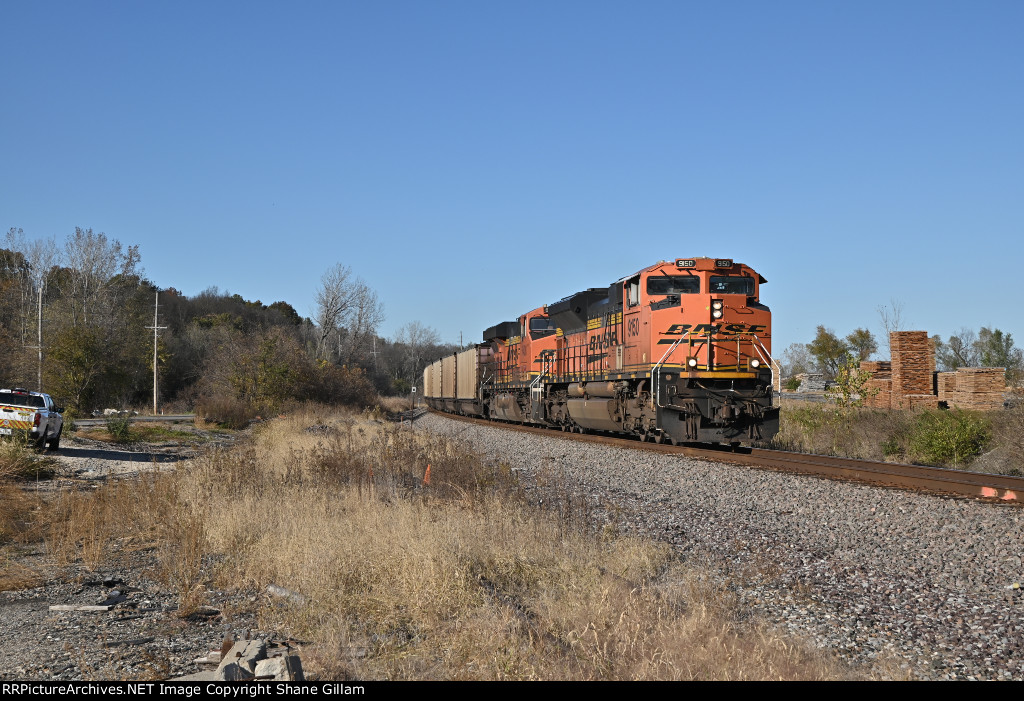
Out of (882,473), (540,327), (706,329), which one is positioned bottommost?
(882,473)

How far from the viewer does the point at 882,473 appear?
451 inches

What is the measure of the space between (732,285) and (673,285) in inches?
46.6

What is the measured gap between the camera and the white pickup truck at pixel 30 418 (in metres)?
16.4

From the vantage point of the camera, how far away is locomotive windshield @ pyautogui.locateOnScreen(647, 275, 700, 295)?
52.2 ft

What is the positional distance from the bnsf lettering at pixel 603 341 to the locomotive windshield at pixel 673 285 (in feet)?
7.24

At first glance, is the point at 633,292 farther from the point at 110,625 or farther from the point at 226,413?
the point at 226,413

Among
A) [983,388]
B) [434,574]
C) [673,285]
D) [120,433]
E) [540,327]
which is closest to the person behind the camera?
[434,574]

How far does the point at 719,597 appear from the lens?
572 cm

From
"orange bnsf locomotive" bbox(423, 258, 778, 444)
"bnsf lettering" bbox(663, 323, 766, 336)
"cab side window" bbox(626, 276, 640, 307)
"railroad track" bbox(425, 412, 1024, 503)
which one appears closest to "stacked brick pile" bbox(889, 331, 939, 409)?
"orange bnsf locomotive" bbox(423, 258, 778, 444)

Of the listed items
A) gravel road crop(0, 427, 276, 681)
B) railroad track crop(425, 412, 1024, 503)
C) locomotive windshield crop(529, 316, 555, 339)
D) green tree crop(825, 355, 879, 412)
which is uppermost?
locomotive windshield crop(529, 316, 555, 339)

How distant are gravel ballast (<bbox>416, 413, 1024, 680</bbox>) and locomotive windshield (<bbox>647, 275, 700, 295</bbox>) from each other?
14.3 feet

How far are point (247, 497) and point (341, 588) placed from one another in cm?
380

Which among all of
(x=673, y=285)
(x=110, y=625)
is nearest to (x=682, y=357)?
(x=673, y=285)

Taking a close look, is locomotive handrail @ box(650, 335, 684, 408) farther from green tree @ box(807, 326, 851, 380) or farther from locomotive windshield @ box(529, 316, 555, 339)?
green tree @ box(807, 326, 851, 380)
